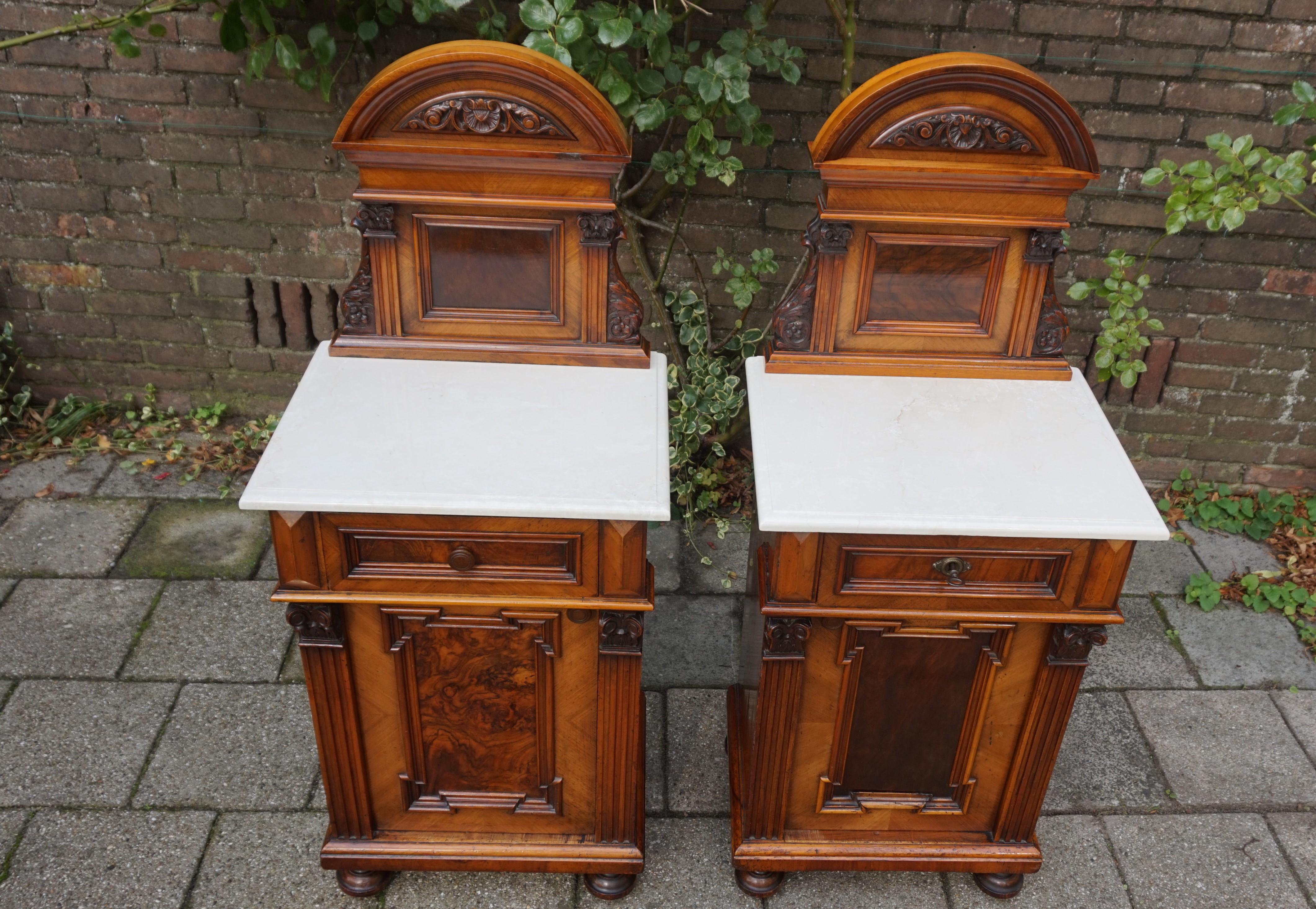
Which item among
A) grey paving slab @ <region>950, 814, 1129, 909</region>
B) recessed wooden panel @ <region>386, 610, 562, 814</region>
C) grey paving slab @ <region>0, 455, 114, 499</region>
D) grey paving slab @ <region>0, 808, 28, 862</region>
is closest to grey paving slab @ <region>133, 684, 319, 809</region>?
grey paving slab @ <region>0, 808, 28, 862</region>

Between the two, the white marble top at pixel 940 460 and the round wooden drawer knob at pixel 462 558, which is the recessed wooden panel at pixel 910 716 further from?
the round wooden drawer knob at pixel 462 558

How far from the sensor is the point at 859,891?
8.13 feet

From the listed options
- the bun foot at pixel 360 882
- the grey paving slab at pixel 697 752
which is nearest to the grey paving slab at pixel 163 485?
the bun foot at pixel 360 882

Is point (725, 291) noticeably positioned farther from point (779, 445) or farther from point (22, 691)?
point (22, 691)

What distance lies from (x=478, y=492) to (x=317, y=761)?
50.4 inches

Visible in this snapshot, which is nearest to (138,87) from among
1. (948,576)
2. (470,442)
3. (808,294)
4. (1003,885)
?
(470,442)

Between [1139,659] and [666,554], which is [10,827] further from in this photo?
[1139,659]

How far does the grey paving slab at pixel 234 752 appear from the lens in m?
2.62

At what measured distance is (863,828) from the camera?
2406 millimetres

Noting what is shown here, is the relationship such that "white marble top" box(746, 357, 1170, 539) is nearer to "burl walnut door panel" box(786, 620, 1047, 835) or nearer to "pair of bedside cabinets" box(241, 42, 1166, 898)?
"pair of bedside cabinets" box(241, 42, 1166, 898)

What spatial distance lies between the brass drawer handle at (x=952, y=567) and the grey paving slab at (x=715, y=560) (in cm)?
137

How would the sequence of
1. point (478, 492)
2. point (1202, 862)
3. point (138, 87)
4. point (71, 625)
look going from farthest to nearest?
point (138, 87) → point (71, 625) → point (1202, 862) → point (478, 492)

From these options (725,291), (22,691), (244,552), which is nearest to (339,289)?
(244,552)

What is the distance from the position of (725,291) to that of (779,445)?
1642 millimetres
